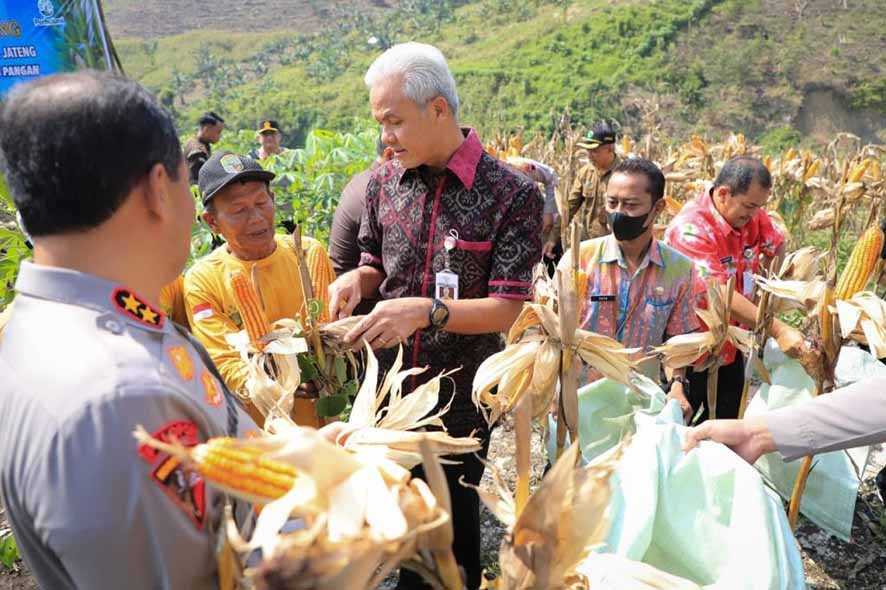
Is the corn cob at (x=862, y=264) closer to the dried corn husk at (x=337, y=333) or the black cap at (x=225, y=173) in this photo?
the dried corn husk at (x=337, y=333)

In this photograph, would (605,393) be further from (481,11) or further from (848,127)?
(481,11)

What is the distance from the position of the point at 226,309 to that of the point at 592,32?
30953 millimetres

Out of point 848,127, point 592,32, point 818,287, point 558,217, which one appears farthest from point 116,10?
point 818,287

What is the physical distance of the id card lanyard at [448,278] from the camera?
7.31 ft

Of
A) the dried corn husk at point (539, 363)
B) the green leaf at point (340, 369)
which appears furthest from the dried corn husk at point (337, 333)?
the dried corn husk at point (539, 363)

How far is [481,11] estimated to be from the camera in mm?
42281

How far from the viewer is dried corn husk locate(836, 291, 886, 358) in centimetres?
231

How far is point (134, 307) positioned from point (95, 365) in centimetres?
13

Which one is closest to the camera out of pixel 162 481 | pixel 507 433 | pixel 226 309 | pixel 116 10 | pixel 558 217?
pixel 162 481

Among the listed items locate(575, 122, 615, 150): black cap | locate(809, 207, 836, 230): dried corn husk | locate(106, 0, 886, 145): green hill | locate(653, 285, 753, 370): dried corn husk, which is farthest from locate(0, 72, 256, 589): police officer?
locate(106, 0, 886, 145): green hill

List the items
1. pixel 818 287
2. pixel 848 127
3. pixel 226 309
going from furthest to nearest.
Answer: pixel 848 127, pixel 818 287, pixel 226 309

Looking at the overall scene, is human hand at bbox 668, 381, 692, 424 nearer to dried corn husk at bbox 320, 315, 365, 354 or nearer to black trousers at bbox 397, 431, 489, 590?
black trousers at bbox 397, 431, 489, 590

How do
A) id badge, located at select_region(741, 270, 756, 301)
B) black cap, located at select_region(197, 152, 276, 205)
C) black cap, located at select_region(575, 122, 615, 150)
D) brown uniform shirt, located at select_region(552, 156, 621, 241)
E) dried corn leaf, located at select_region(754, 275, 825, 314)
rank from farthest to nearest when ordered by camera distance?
brown uniform shirt, located at select_region(552, 156, 621, 241), black cap, located at select_region(575, 122, 615, 150), id badge, located at select_region(741, 270, 756, 301), dried corn leaf, located at select_region(754, 275, 825, 314), black cap, located at select_region(197, 152, 276, 205)

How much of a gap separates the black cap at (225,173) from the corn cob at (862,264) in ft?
6.90
